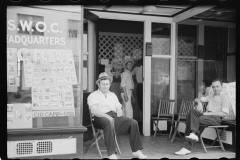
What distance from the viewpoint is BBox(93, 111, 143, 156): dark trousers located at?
4.81 m

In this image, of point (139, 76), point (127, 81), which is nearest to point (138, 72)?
point (139, 76)

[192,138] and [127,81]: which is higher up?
[127,81]

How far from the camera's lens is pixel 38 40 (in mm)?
4715

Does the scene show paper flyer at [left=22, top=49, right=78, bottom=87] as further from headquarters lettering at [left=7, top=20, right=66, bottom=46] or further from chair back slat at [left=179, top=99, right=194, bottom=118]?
chair back slat at [left=179, top=99, right=194, bottom=118]

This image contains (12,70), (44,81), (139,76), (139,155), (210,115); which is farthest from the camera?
(139,76)

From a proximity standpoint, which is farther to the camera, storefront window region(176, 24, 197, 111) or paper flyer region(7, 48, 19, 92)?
storefront window region(176, 24, 197, 111)

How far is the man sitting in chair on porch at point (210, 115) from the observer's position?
5414 mm

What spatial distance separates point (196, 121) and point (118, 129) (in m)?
1.44

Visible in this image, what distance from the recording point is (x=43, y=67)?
476 cm

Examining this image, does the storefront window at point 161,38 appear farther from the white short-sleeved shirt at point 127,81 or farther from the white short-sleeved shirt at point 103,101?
the white short-sleeved shirt at point 103,101

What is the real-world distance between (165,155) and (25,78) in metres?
2.68

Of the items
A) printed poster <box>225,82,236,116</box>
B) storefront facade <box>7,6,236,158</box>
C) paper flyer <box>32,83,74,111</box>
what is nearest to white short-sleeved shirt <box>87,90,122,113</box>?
storefront facade <box>7,6,236,158</box>

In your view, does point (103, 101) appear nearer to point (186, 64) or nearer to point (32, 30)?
point (32, 30)

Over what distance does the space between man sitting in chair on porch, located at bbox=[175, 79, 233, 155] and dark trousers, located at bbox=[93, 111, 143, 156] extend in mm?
883
